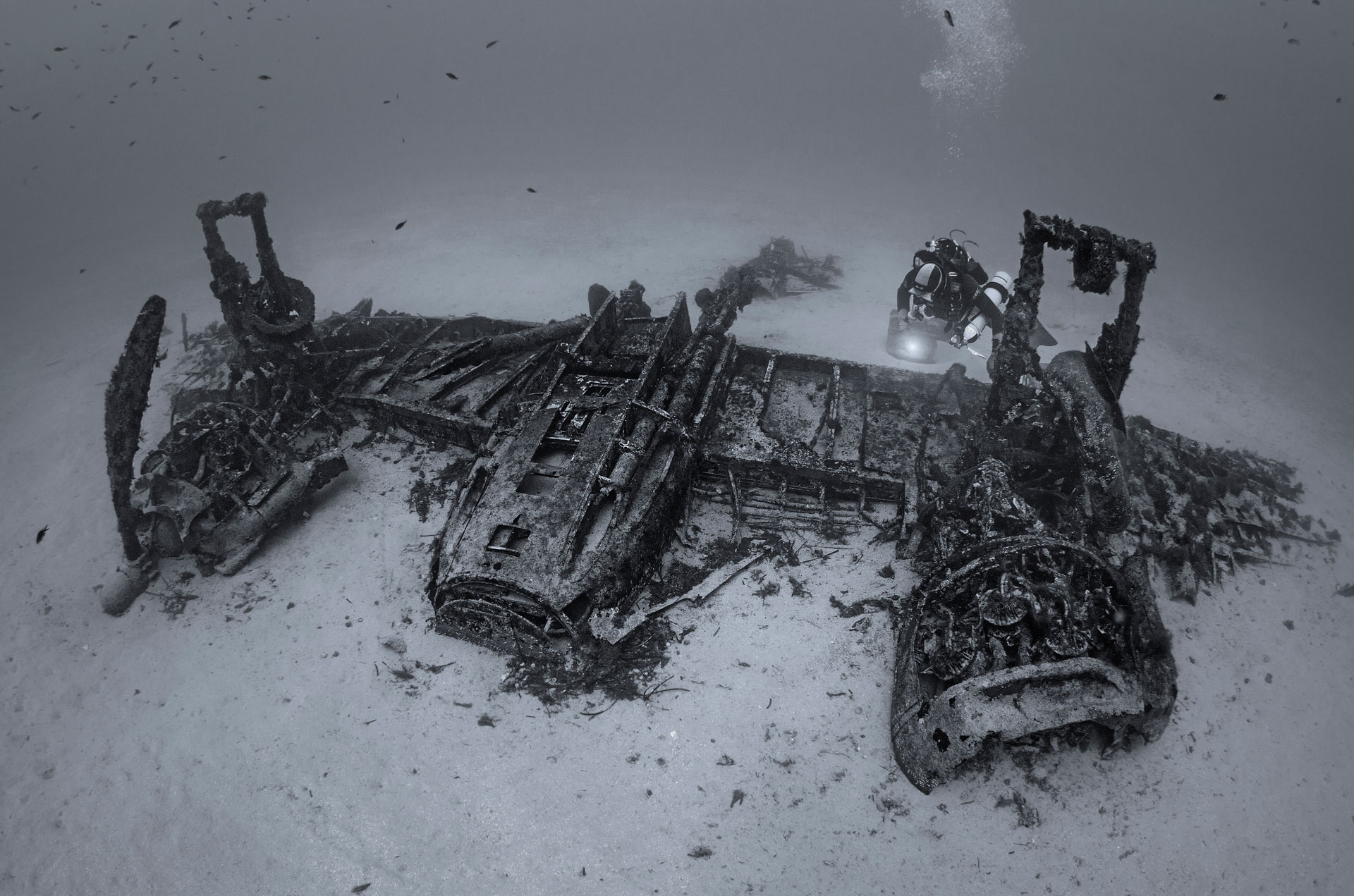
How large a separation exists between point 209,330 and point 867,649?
16.3 metres

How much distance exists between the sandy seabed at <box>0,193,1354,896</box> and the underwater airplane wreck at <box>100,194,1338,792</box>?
52cm

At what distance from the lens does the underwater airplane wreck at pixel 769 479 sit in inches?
201

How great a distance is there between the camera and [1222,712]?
18.7 feet

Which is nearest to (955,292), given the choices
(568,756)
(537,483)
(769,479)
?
(769,479)

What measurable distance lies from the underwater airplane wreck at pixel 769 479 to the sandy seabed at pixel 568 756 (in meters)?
0.52

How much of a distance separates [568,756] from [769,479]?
421 cm

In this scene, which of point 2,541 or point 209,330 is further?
point 209,330

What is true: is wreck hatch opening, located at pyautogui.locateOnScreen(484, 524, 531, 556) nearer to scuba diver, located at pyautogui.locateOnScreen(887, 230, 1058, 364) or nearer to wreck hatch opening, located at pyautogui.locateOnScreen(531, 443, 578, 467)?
wreck hatch opening, located at pyautogui.locateOnScreen(531, 443, 578, 467)

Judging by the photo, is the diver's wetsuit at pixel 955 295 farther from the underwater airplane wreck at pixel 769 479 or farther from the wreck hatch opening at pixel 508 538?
the wreck hatch opening at pixel 508 538

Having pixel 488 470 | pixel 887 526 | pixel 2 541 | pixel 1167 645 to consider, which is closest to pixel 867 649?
pixel 887 526

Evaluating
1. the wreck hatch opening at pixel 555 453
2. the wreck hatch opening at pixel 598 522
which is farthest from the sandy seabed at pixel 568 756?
the wreck hatch opening at pixel 555 453

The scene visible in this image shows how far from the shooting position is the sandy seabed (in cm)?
478

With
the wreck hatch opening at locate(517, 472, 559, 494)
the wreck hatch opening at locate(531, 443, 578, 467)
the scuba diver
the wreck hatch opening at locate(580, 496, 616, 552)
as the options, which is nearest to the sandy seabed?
the wreck hatch opening at locate(580, 496, 616, 552)

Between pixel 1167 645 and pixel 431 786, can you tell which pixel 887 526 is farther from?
pixel 431 786
